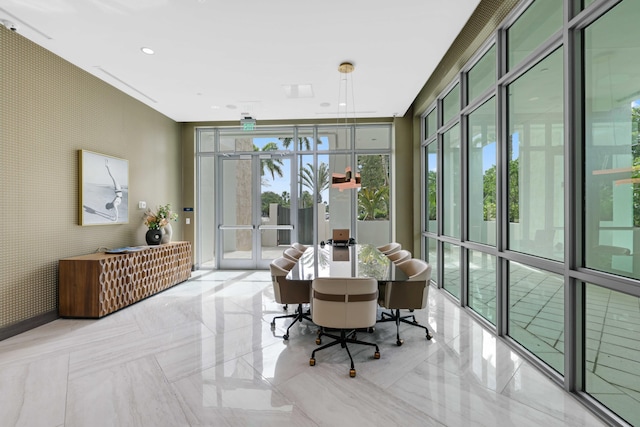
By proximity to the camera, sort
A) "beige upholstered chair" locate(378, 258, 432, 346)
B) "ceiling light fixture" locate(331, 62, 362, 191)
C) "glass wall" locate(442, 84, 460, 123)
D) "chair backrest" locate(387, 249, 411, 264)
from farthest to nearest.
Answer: "glass wall" locate(442, 84, 460, 123) → "ceiling light fixture" locate(331, 62, 362, 191) → "chair backrest" locate(387, 249, 411, 264) → "beige upholstered chair" locate(378, 258, 432, 346)

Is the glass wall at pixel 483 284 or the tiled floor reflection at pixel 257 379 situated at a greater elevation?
the glass wall at pixel 483 284

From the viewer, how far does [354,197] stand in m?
7.00

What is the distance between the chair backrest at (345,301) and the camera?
8.45 ft

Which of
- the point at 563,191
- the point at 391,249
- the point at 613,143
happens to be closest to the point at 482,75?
the point at 563,191

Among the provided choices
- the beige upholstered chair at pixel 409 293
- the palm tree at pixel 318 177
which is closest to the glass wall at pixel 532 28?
the beige upholstered chair at pixel 409 293

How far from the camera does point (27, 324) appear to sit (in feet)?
11.7

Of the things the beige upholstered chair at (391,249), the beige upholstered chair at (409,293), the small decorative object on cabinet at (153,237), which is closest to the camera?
the beige upholstered chair at (409,293)

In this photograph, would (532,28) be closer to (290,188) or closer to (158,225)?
(290,188)

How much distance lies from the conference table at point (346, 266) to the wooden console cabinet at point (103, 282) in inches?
103

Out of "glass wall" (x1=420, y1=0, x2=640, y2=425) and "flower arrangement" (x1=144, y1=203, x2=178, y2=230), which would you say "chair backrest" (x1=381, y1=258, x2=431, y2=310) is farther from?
"flower arrangement" (x1=144, y1=203, x2=178, y2=230)

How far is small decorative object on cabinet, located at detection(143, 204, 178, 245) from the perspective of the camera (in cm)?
539

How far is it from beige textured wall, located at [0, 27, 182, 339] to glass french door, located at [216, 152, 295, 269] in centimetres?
242

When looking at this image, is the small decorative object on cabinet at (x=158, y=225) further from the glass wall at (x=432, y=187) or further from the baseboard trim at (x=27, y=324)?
the glass wall at (x=432, y=187)

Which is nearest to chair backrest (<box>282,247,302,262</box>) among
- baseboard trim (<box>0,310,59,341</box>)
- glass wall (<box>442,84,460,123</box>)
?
baseboard trim (<box>0,310,59,341</box>)
